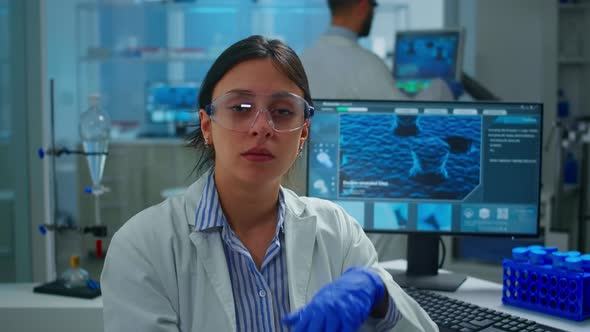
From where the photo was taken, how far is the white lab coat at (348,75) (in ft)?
8.51

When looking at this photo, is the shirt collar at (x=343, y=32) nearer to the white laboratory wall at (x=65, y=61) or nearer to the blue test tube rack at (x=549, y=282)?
the blue test tube rack at (x=549, y=282)

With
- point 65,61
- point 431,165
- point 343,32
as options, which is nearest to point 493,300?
point 431,165

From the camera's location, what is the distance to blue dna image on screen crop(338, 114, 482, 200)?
1737 millimetres

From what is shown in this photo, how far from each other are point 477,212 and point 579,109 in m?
3.75

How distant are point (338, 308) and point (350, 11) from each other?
6.29ft

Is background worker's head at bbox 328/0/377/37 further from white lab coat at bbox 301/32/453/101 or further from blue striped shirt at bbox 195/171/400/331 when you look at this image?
blue striped shirt at bbox 195/171/400/331

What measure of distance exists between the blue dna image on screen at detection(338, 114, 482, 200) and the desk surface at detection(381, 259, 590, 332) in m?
0.25

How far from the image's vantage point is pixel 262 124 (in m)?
1.13

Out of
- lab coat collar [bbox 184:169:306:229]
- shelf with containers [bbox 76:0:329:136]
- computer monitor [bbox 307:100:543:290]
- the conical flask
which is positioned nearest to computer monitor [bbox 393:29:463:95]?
shelf with containers [bbox 76:0:329:136]

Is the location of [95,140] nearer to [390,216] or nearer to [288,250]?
[390,216]

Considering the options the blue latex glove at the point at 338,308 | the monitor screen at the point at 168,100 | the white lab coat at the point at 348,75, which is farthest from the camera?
the monitor screen at the point at 168,100

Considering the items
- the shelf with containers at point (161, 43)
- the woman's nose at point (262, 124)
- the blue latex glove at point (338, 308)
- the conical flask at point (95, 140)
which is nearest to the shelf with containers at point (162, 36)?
the shelf with containers at point (161, 43)

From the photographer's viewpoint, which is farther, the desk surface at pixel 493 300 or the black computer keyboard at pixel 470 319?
the desk surface at pixel 493 300

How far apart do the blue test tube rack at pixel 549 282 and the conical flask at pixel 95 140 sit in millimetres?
1272
